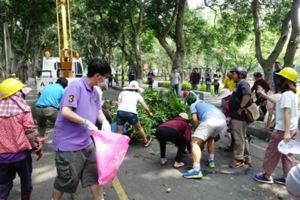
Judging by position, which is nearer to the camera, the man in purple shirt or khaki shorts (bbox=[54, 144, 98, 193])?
the man in purple shirt

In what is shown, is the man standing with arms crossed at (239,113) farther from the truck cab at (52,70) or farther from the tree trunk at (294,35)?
the truck cab at (52,70)

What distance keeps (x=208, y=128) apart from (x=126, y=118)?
239 centimetres

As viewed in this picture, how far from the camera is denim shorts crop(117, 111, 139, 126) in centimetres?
807

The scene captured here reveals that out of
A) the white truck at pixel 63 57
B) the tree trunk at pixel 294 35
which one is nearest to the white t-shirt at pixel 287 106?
the tree trunk at pixel 294 35

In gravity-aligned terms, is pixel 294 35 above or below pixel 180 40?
below

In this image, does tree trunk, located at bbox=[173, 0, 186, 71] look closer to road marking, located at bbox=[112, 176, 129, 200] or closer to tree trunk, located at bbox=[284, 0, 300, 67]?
tree trunk, located at bbox=[284, 0, 300, 67]

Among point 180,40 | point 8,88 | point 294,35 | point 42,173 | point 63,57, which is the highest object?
point 180,40

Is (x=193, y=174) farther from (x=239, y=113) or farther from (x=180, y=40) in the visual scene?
(x=180, y=40)

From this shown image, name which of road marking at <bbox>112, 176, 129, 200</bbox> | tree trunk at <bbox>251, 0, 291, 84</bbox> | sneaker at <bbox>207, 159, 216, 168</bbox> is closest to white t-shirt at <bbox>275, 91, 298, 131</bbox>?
sneaker at <bbox>207, 159, 216, 168</bbox>

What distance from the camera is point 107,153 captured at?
13.6ft

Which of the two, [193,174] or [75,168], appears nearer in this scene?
[75,168]

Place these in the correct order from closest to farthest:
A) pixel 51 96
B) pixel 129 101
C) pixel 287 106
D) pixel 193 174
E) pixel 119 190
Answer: pixel 287 106
pixel 119 190
pixel 193 174
pixel 51 96
pixel 129 101

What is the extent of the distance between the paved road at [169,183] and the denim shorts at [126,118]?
0.86 m

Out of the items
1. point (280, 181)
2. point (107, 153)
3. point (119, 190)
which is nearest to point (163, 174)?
point (119, 190)
